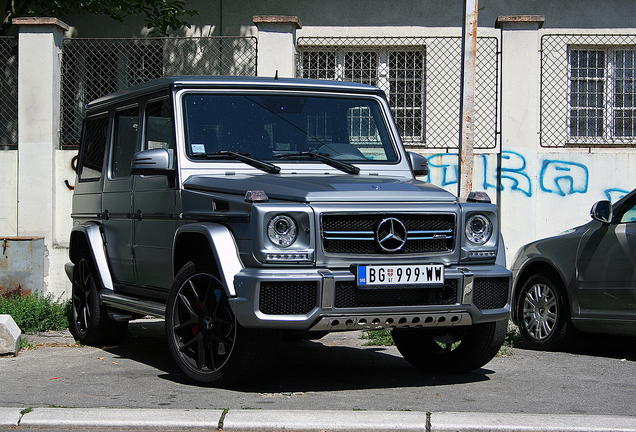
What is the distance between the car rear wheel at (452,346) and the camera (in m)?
5.66

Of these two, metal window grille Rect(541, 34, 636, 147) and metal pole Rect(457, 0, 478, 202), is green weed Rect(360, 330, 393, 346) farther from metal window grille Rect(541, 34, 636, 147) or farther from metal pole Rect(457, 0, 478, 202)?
metal window grille Rect(541, 34, 636, 147)

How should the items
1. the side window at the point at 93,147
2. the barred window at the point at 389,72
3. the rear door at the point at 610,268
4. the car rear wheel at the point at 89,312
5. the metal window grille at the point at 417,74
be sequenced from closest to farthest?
the rear door at the point at 610,268 → the car rear wheel at the point at 89,312 → the side window at the point at 93,147 → the metal window grille at the point at 417,74 → the barred window at the point at 389,72

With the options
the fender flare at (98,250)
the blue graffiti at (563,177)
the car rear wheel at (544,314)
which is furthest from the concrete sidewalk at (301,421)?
the blue graffiti at (563,177)

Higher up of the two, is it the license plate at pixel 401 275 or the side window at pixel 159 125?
the side window at pixel 159 125

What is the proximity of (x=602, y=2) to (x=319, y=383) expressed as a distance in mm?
10772

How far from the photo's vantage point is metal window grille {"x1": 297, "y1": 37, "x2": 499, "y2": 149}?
1160 cm

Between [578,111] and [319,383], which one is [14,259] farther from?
[578,111]

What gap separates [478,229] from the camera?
5398 millimetres

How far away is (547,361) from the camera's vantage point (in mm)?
6898

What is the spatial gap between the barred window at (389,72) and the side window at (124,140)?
4.66 metres

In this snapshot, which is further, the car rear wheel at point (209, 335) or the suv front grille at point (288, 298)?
the car rear wheel at point (209, 335)

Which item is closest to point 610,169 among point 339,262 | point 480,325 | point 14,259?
point 480,325

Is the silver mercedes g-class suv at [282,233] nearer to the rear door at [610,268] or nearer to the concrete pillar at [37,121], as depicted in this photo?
the rear door at [610,268]

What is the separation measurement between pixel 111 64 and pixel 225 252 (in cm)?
765
